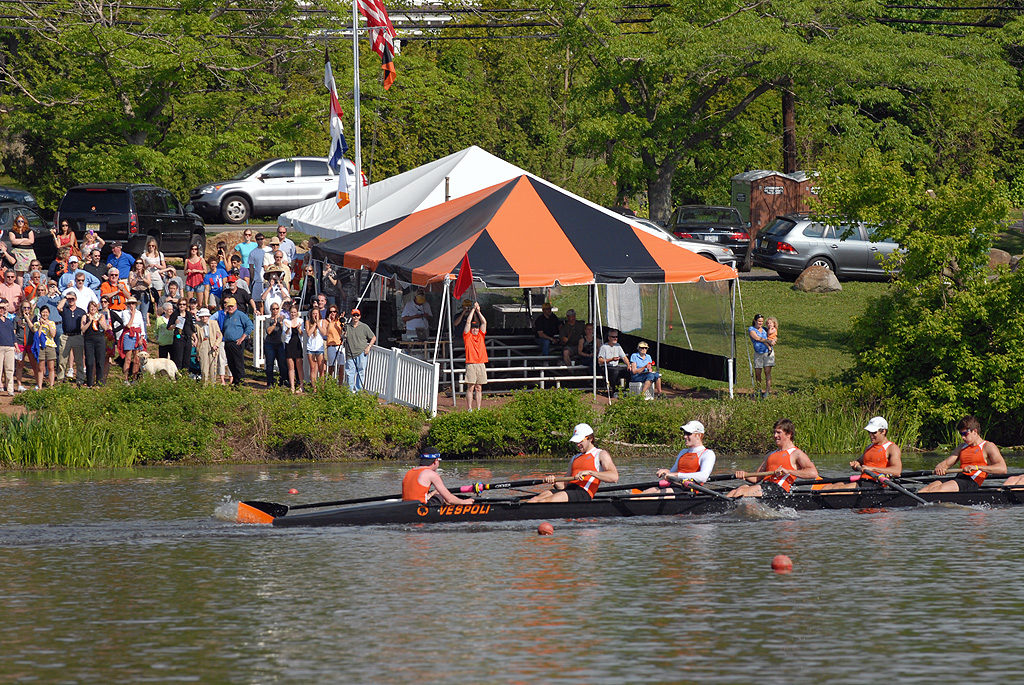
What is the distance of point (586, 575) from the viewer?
584 inches

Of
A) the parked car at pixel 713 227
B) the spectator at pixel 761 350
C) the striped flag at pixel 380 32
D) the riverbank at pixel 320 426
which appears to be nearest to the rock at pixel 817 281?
the parked car at pixel 713 227

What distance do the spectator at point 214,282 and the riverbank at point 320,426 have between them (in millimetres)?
3833

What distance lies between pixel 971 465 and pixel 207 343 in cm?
1255

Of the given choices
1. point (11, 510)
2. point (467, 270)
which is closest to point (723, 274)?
point (467, 270)

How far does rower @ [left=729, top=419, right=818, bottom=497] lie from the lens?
1805 centimetres

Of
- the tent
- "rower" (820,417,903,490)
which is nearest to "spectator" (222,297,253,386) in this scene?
the tent

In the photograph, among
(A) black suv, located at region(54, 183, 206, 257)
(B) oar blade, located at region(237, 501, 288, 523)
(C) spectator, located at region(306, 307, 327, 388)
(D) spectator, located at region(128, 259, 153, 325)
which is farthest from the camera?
(A) black suv, located at region(54, 183, 206, 257)

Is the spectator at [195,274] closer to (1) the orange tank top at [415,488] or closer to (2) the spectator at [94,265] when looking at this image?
(2) the spectator at [94,265]

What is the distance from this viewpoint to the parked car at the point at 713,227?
3750 centimetres

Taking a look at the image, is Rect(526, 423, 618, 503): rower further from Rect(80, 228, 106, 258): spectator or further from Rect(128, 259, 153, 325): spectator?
Rect(80, 228, 106, 258): spectator

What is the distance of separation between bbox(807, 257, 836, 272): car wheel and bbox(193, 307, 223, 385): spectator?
643 inches

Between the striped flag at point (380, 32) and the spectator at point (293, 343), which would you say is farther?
the striped flag at point (380, 32)

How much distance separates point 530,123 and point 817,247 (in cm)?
958

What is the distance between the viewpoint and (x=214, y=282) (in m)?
26.8
